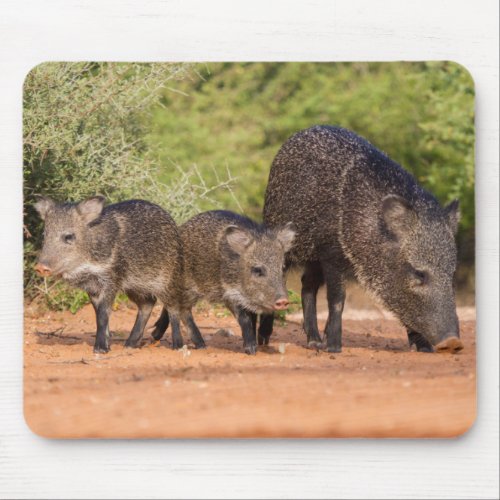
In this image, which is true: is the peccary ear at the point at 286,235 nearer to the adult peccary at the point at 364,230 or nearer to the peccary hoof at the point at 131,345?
the adult peccary at the point at 364,230

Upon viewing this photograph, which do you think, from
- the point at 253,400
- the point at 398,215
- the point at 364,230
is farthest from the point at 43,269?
the point at 398,215

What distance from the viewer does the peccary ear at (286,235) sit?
24.0 ft

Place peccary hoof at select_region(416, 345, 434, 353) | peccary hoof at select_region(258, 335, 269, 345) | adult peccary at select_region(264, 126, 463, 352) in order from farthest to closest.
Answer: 1. peccary hoof at select_region(258, 335, 269, 345)
2. peccary hoof at select_region(416, 345, 434, 353)
3. adult peccary at select_region(264, 126, 463, 352)

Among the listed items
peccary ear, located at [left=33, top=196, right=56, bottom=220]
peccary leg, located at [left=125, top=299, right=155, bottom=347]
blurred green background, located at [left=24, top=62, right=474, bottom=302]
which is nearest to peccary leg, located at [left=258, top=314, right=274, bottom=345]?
peccary leg, located at [left=125, top=299, right=155, bottom=347]

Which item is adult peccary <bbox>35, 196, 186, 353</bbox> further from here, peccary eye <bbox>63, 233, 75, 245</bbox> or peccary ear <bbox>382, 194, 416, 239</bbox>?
peccary ear <bbox>382, 194, 416, 239</bbox>

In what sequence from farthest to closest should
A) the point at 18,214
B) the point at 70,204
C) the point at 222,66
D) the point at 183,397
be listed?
the point at 222,66, the point at 70,204, the point at 18,214, the point at 183,397

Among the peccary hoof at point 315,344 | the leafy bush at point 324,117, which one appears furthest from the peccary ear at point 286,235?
the leafy bush at point 324,117

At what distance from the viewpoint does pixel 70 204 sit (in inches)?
286

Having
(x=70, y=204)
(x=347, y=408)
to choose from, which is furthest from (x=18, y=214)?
(x=347, y=408)

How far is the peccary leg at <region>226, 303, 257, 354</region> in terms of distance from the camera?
23.7 feet

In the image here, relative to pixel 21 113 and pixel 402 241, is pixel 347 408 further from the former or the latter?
pixel 21 113

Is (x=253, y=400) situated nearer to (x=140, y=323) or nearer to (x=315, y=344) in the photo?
(x=315, y=344)

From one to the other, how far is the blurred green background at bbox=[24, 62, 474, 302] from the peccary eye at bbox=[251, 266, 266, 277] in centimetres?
Answer: 117

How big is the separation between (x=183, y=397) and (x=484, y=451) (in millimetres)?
1633
